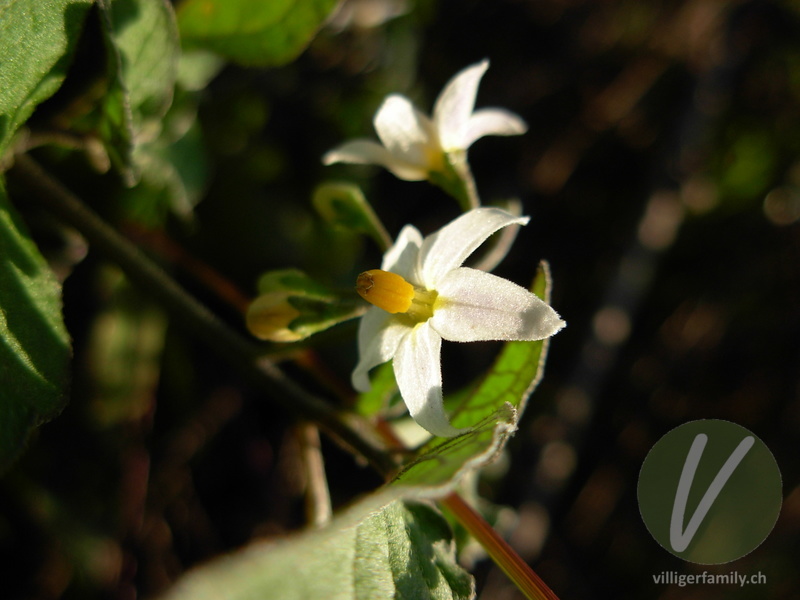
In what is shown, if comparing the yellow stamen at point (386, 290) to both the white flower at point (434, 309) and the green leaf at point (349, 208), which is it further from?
the green leaf at point (349, 208)

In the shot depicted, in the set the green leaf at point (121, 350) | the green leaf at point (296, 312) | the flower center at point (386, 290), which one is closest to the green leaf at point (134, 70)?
the green leaf at point (296, 312)

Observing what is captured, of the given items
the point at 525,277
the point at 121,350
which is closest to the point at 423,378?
the point at 121,350

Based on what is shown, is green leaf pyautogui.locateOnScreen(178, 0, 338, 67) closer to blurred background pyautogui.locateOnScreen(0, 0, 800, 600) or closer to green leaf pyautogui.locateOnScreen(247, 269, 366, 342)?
blurred background pyautogui.locateOnScreen(0, 0, 800, 600)

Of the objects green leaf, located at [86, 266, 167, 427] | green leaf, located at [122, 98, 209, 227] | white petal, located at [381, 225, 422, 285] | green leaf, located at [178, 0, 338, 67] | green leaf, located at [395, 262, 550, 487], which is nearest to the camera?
green leaf, located at [395, 262, 550, 487]

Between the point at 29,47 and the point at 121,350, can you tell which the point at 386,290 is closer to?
the point at 29,47

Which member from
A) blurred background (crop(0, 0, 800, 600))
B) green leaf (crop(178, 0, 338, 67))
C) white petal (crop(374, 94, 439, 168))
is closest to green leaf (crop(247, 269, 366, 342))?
white petal (crop(374, 94, 439, 168))
